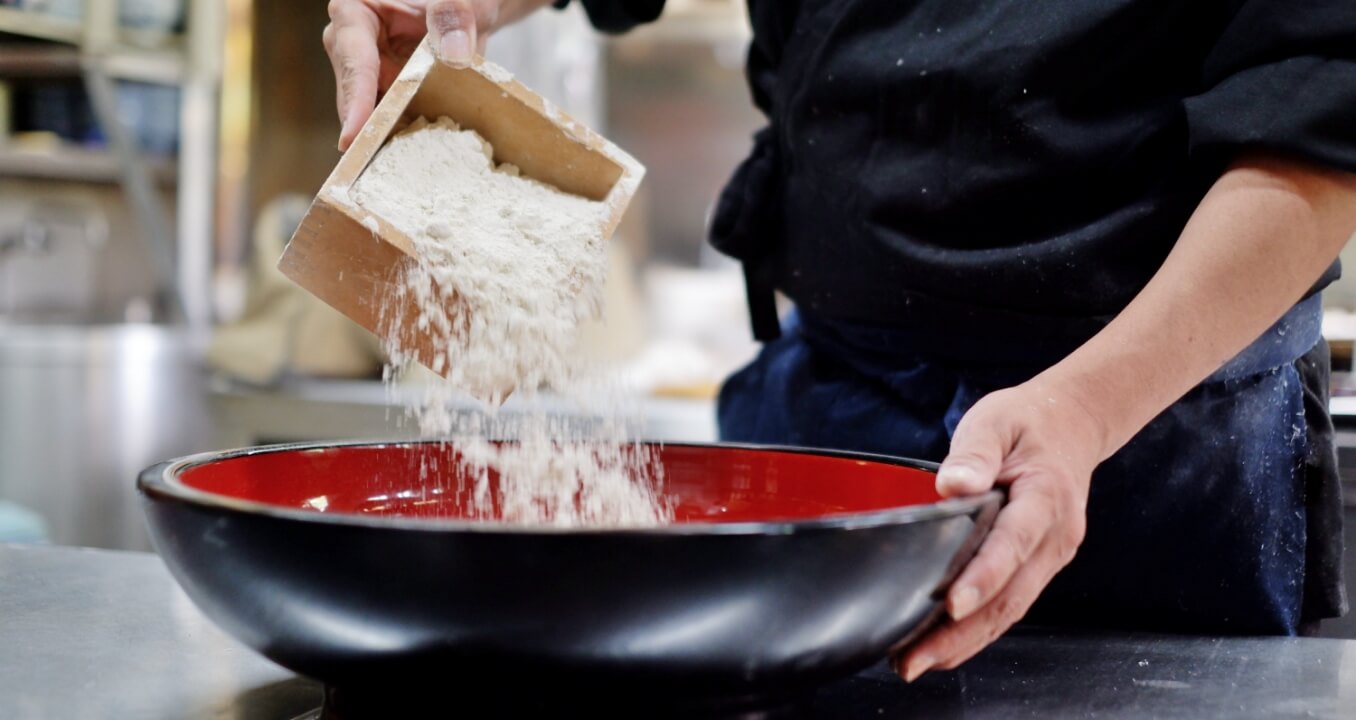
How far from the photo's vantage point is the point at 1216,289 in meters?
0.67

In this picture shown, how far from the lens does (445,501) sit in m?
0.76

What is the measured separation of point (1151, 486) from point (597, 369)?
1.31ft

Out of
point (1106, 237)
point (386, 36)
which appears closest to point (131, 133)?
point (386, 36)

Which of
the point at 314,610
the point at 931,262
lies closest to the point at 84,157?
the point at 931,262

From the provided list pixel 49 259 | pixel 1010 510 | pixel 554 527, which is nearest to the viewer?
pixel 554 527

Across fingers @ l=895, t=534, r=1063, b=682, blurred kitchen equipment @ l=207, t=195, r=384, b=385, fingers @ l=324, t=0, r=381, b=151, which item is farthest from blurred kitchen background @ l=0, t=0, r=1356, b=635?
fingers @ l=895, t=534, r=1063, b=682

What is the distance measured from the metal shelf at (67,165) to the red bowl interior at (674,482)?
2.47 meters

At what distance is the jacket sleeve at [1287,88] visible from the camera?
679 millimetres

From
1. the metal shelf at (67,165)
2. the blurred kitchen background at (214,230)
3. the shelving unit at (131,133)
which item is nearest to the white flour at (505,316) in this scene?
the blurred kitchen background at (214,230)

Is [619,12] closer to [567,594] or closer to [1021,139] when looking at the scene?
[1021,139]

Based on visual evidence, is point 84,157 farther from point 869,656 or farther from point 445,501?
point 869,656

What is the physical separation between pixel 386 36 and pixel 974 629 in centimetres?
64

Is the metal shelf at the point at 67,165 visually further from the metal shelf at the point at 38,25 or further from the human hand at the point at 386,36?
the human hand at the point at 386,36

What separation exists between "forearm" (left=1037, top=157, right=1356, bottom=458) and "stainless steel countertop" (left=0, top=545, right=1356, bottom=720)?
125 mm
